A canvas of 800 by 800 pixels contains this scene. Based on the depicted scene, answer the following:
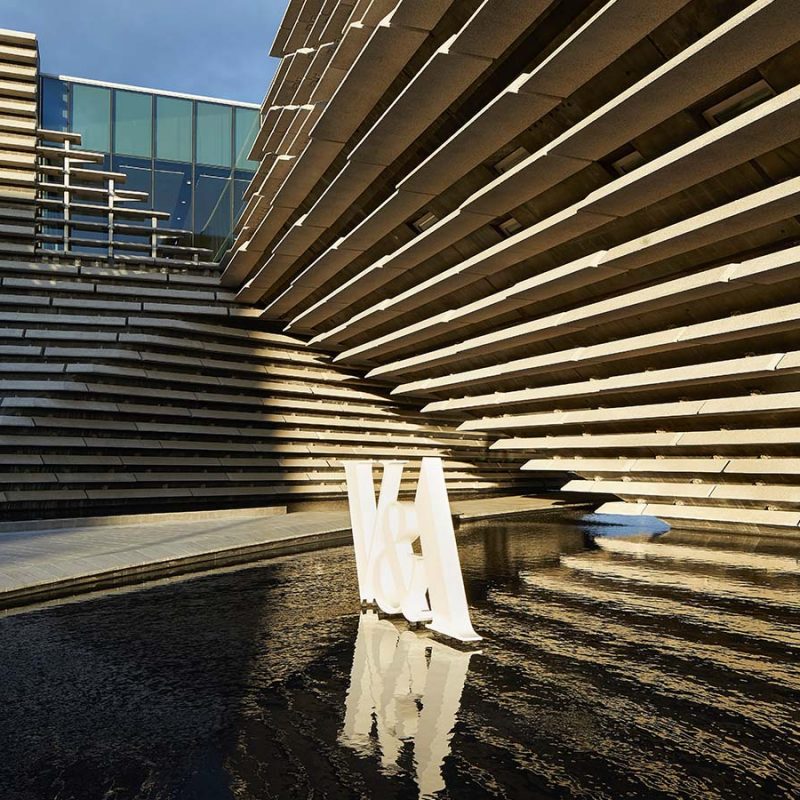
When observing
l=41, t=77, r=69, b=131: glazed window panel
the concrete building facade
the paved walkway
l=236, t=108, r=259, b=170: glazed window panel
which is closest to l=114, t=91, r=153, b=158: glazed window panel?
l=41, t=77, r=69, b=131: glazed window panel

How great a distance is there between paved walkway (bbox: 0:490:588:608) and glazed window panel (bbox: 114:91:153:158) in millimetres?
9641

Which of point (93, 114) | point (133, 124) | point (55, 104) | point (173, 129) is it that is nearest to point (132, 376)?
point (173, 129)

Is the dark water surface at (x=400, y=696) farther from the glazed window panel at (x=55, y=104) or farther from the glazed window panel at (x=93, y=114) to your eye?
the glazed window panel at (x=55, y=104)

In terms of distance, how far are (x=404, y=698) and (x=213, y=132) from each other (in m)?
16.5

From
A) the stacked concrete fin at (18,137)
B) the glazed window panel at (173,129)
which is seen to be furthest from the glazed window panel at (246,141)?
the stacked concrete fin at (18,137)

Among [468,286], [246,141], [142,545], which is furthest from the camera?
[246,141]

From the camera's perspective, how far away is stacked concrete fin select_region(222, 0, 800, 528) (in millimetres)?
5910

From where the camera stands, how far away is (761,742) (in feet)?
12.5

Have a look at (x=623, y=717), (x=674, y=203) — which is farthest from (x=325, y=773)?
(x=674, y=203)

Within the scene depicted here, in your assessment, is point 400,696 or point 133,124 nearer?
point 400,696

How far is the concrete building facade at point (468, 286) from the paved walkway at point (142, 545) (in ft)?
4.86

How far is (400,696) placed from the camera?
14.7ft

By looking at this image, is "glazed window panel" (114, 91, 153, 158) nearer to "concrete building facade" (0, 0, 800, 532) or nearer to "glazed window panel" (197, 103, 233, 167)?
"glazed window panel" (197, 103, 233, 167)

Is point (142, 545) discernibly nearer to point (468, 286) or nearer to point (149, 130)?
point (468, 286)
